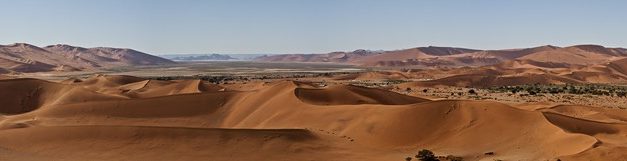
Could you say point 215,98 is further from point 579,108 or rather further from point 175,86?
point 579,108

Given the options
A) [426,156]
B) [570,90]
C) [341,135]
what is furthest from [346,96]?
[570,90]

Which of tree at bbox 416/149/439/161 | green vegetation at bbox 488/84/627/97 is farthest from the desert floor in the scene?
green vegetation at bbox 488/84/627/97

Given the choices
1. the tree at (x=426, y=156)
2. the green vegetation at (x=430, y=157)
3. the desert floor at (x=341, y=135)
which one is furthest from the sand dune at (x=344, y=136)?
the tree at (x=426, y=156)

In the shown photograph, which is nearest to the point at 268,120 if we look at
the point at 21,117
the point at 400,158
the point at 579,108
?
the point at 400,158

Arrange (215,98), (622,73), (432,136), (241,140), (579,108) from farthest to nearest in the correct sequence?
1. (622,73)
2. (215,98)
3. (579,108)
4. (432,136)
5. (241,140)

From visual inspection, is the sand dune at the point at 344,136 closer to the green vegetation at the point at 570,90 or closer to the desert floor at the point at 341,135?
the desert floor at the point at 341,135

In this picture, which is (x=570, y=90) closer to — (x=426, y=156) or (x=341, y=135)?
(x=341, y=135)

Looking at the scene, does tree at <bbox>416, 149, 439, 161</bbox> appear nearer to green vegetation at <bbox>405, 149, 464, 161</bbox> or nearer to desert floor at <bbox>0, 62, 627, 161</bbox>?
green vegetation at <bbox>405, 149, 464, 161</bbox>

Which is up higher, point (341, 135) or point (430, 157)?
point (430, 157)

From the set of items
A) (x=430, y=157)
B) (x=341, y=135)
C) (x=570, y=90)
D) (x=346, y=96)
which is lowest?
(x=570, y=90)

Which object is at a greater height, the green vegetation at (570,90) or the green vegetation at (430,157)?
the green vegetation at (430,157)

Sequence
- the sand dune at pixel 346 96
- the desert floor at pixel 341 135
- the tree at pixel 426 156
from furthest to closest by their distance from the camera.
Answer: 1. the sand dune at pixel 346 96
2. the desert floor at pixel 341 135
3. the tree at pixel 426 156
